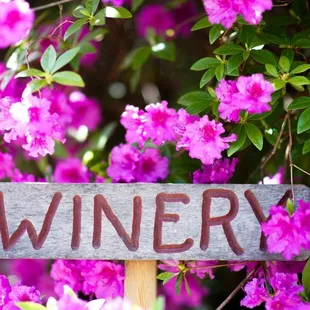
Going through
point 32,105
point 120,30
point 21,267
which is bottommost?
point 21,267

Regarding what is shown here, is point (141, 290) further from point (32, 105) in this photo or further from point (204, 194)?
point (32, 105)

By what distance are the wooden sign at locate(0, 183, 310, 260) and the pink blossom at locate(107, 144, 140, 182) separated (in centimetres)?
20

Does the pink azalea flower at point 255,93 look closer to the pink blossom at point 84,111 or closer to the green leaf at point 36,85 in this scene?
the green leaf at point 36,85

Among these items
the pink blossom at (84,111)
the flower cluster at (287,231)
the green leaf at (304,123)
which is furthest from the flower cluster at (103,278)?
the pink blossom at (84,111)

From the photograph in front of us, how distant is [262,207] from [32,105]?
48 centimetres

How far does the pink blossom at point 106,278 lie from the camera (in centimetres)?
147

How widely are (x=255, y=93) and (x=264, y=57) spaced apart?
0.15m

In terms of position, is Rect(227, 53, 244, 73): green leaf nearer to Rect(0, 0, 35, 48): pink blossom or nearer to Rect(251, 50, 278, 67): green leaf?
Rect(251, 50, 278, 67): green leaf

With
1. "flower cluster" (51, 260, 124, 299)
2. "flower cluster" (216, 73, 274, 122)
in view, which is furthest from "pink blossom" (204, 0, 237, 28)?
"flower cluster" (51, 260, 124, 299)

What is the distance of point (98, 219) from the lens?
1343 millimetres

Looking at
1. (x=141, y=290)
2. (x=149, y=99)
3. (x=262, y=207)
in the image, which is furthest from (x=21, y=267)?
(x=262, y=207)

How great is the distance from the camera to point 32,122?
4.35ft

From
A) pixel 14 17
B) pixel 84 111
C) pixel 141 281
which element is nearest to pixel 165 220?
pixel 141 281

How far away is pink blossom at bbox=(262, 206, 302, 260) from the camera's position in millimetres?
1272
